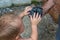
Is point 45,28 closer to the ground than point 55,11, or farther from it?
closer to the ground

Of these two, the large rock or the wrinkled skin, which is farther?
the large rock

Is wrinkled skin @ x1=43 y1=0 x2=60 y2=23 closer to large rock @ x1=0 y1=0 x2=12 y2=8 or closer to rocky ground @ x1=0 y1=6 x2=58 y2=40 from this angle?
rocky ground @ x1=0 y1=6 x2=58 y2=40

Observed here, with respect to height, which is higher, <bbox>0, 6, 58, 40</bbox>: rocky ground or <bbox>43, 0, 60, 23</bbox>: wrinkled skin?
<bbox>43, 0, 60, 23</bbox>: wrinkled skin

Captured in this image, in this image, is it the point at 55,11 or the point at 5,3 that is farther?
the point at 5,3

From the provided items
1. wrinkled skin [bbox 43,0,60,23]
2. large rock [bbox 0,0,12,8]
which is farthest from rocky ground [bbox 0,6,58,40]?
large rock [bbox 0,0,12,8]

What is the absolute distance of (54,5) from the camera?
61.9 inches

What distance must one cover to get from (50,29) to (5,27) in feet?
1.83

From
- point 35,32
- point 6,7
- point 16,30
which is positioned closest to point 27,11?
point 35,32

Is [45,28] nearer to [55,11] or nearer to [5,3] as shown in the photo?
[55,11]

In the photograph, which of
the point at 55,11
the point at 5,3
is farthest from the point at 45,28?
the point at 5,3

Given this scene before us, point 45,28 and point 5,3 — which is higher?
point 5,3

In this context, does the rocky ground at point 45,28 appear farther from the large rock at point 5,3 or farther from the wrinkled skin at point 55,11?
the large rock at point 5,3

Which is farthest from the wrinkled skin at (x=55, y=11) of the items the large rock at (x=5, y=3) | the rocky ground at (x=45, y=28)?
the large rock at (x=5, y=3)

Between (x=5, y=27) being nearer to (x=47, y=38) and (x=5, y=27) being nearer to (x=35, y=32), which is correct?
(x=35, y=32)
